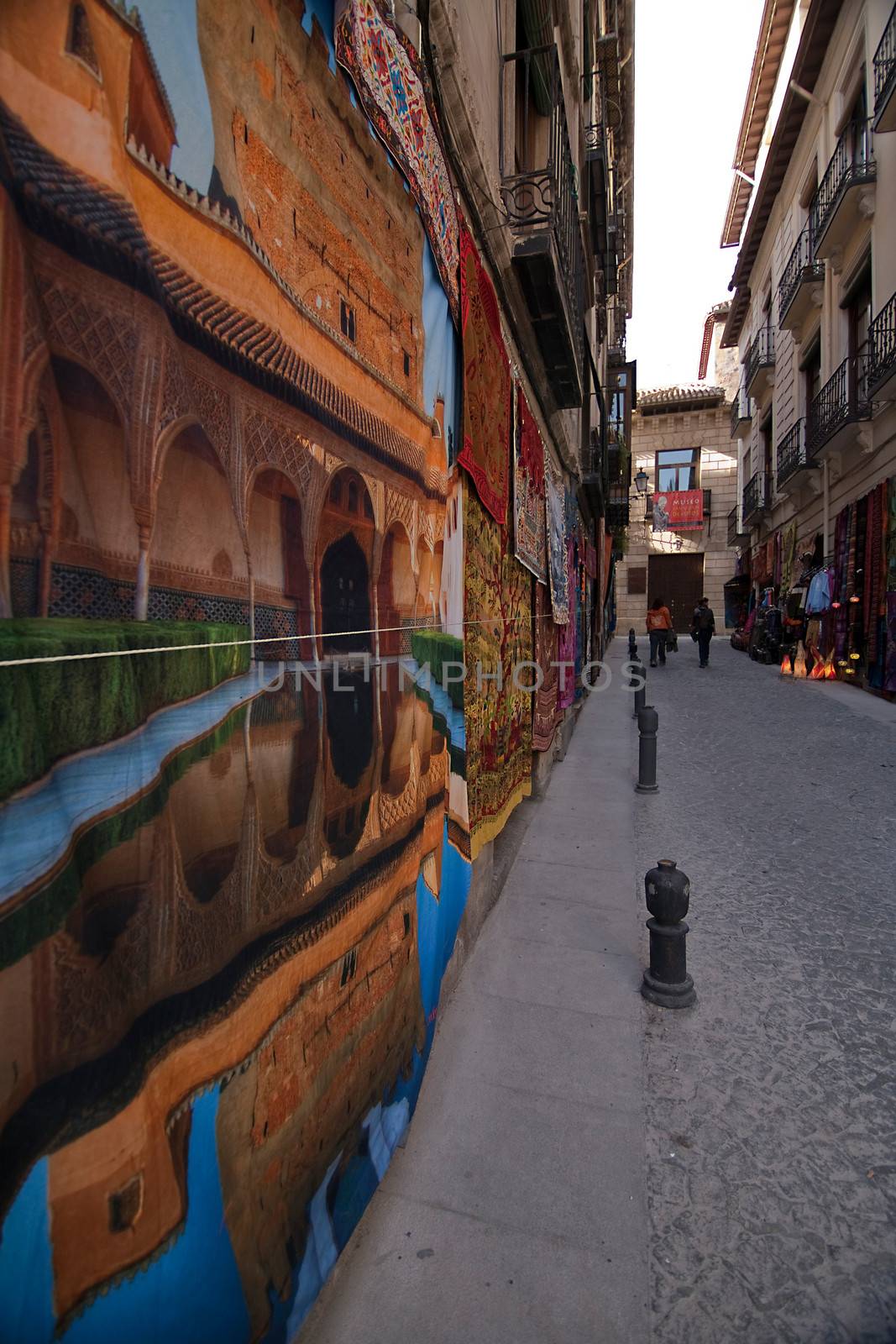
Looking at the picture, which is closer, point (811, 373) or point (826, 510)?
point (826, 510)

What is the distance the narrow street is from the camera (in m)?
1.63

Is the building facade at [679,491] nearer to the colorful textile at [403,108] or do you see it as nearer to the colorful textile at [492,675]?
the colorful textile at [492,675]

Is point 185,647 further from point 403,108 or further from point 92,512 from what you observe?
point 403,108

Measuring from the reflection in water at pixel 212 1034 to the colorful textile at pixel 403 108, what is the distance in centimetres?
158

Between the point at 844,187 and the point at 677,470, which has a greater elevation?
the point at 844,187

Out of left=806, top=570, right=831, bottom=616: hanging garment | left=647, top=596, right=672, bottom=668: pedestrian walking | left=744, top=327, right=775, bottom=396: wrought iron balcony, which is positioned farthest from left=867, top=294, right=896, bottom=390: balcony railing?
left=744, top=327, right=775, bottom=396: wrought iron balcony

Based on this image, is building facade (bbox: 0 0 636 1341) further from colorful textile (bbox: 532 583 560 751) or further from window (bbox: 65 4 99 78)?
colorful textile (bbox: 532 583 560 751)

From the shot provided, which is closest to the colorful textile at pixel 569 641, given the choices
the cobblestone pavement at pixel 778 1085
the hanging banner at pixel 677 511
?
the cobblestone pavement at pixel 778 1085

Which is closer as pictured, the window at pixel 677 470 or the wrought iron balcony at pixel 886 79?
the wrought iron balcony at pixel 886 79

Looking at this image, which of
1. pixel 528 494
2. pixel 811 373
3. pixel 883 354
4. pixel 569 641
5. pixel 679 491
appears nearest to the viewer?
pixel 528 494

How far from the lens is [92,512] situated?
0.88m

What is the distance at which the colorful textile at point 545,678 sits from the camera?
18.5 feet

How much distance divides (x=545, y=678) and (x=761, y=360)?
18.6 metres

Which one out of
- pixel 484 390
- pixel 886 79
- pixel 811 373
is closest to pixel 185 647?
pixel 484 390
